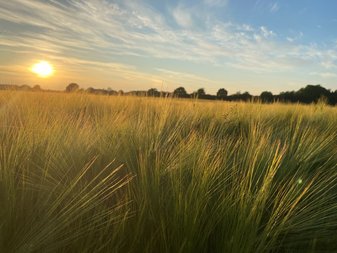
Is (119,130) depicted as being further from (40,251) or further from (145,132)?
(40,251)

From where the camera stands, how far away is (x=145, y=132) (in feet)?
8.07

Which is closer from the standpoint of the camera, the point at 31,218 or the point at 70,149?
the point at 31,218

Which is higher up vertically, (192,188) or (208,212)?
(192,188)

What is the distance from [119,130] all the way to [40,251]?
4.57 ft

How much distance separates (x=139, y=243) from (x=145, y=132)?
108 centimetres

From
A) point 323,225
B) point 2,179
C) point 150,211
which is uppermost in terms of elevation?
point 2,179

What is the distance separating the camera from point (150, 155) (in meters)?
2.00

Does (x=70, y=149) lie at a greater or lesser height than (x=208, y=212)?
greater

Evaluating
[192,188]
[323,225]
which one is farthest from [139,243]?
[323,225]

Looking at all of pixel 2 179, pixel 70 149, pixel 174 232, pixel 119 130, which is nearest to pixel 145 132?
pixel 119 130

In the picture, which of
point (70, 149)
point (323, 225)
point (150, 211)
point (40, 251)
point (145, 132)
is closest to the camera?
point (40, 251)

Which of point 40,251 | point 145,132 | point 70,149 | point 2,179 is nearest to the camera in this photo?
point 40,251

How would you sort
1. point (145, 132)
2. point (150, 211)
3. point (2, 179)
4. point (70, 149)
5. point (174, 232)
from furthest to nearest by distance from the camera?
1. point (145, 132)
2. point (70, 149)
3. point (150, 211)
4. point (174, 232)
5. point (2, 179)

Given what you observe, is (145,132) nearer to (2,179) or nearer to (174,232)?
(174,232)
